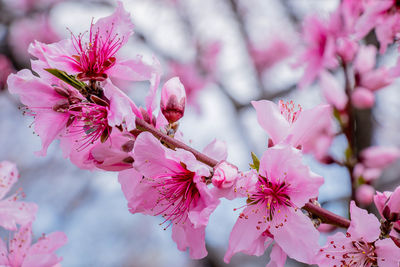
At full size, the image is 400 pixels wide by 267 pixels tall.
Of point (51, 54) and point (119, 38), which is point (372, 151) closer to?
point (119, 38)

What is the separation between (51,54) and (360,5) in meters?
1.45

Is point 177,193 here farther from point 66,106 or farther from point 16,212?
point 16,212

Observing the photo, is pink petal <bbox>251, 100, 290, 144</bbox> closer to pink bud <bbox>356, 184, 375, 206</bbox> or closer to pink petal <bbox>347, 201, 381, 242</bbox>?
pink petal <bbox>347, 201, 381, 242</bbox>

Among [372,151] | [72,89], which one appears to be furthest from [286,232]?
[372,151]

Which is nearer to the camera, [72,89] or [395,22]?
[72,89]

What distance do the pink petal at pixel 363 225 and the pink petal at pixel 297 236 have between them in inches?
4.0

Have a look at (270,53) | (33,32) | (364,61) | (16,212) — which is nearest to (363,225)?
(16,212)

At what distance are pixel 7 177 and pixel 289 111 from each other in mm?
933

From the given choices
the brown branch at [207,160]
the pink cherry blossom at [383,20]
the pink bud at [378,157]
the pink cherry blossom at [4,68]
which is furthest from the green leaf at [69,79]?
the pink cherry blossom at [4,68]

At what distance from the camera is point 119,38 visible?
3.25 ft

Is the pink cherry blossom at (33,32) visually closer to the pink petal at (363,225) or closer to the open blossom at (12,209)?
the open blossom at (12,209)

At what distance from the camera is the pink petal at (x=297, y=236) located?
85 cm

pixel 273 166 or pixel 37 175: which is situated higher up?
pixel 273 166

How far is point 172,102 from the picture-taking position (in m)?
1.02
